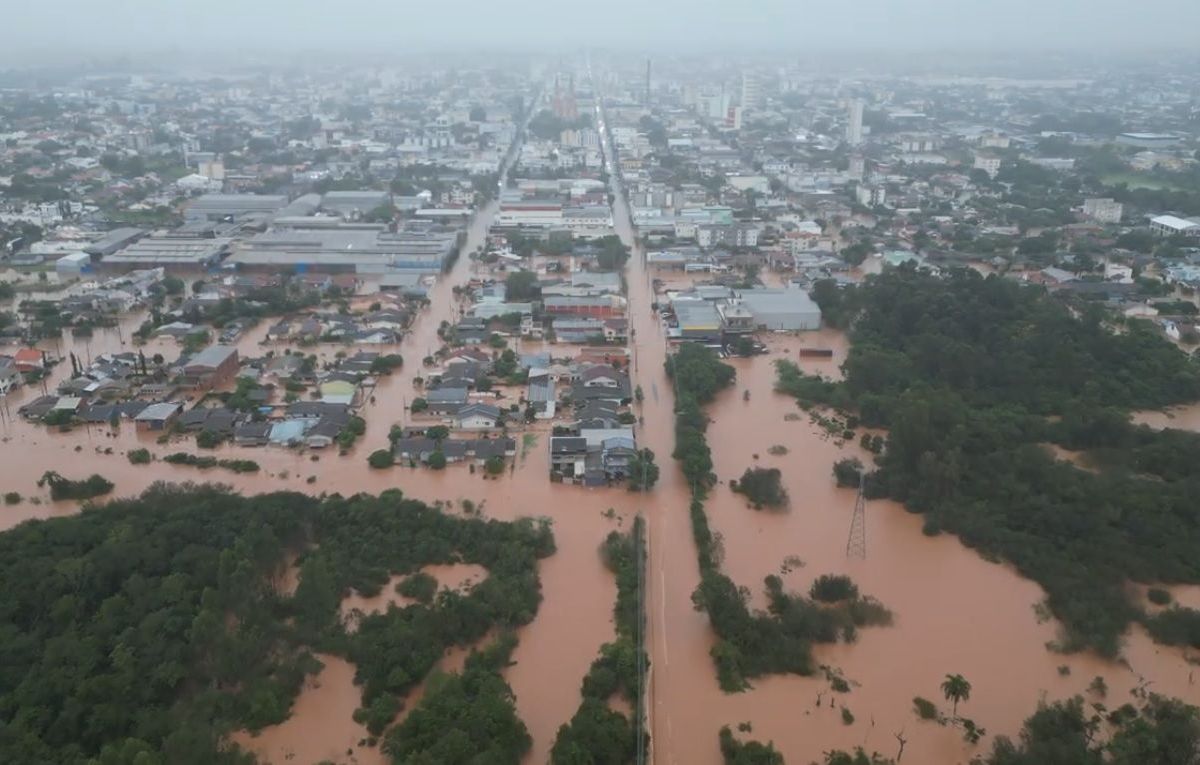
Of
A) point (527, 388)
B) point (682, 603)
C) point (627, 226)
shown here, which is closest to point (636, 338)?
point (527, 388)

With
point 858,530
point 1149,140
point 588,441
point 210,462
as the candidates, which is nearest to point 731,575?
point 858,530

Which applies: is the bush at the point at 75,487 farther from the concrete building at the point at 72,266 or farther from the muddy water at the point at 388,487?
the concrete building at the point at 72,266

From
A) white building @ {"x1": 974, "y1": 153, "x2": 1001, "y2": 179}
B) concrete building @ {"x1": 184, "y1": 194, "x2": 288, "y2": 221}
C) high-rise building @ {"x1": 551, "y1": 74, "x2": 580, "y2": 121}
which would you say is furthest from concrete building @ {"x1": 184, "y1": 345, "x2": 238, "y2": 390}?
high-rise building @ {"x1": 551, "y1": 74, "x2": 580, "y2": 121}

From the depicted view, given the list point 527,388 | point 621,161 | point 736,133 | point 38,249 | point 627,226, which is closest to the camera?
point 527,388

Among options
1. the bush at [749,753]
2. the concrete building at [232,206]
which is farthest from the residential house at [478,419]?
the concrete building at [232,206]

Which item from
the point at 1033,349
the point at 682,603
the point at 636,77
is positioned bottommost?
the point at 682,603

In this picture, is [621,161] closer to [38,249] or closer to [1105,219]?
[1105,219]
